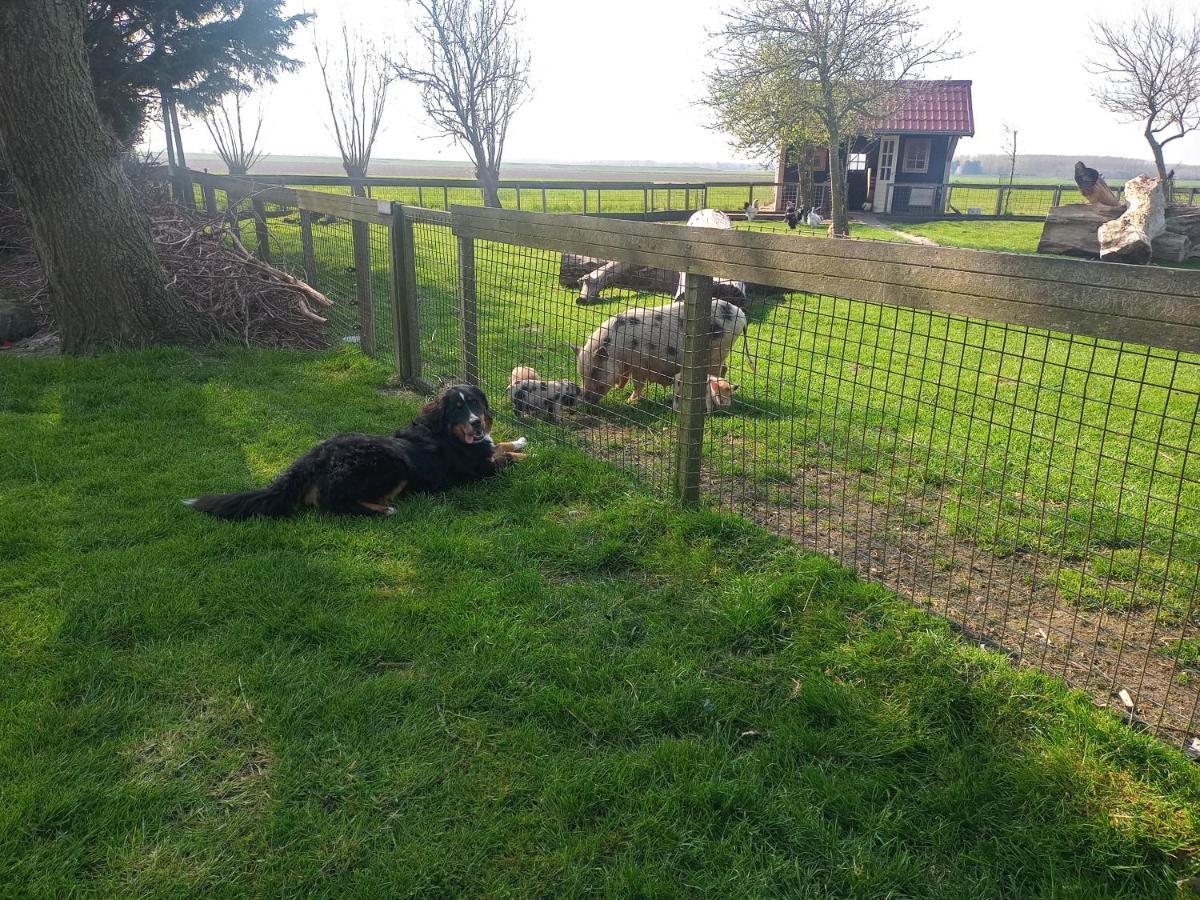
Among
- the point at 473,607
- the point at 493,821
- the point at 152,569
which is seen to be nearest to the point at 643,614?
the point at 473,607

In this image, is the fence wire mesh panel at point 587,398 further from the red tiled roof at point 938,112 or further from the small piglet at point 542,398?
the red tiled roof at point 938,112

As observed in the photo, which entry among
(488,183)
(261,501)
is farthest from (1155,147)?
(261,501)

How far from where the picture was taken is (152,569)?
150 inches

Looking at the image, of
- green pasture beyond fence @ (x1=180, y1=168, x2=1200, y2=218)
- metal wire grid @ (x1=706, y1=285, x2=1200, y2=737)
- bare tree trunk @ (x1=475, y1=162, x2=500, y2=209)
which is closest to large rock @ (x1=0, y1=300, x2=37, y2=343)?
metal wire grid @ (x1=706, y1=285, x2=1200, y2=737)

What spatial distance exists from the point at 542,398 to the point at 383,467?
197cm

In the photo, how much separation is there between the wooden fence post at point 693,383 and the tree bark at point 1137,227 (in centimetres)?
1571

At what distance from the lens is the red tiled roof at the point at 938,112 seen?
34.1m

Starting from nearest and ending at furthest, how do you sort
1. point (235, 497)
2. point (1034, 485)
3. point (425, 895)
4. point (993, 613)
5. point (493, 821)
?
1. point (425, 895)
2. point (493, 821)
3. point (993, 613)
4. point (235, 497)
5. point (1034, 485)

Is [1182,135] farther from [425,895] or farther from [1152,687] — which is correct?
[425,895]

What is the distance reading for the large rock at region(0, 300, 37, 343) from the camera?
336 inches

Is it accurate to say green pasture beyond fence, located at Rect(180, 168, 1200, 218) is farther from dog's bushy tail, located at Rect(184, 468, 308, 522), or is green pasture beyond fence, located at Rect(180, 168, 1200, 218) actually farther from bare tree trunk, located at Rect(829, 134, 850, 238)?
dog's bushy tail, located at Rect(184, 468, 308, 522)

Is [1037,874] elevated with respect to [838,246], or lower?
lower

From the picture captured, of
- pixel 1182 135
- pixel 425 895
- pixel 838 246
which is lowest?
pixel 425 895

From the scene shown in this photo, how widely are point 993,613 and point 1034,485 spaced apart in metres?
1.77
